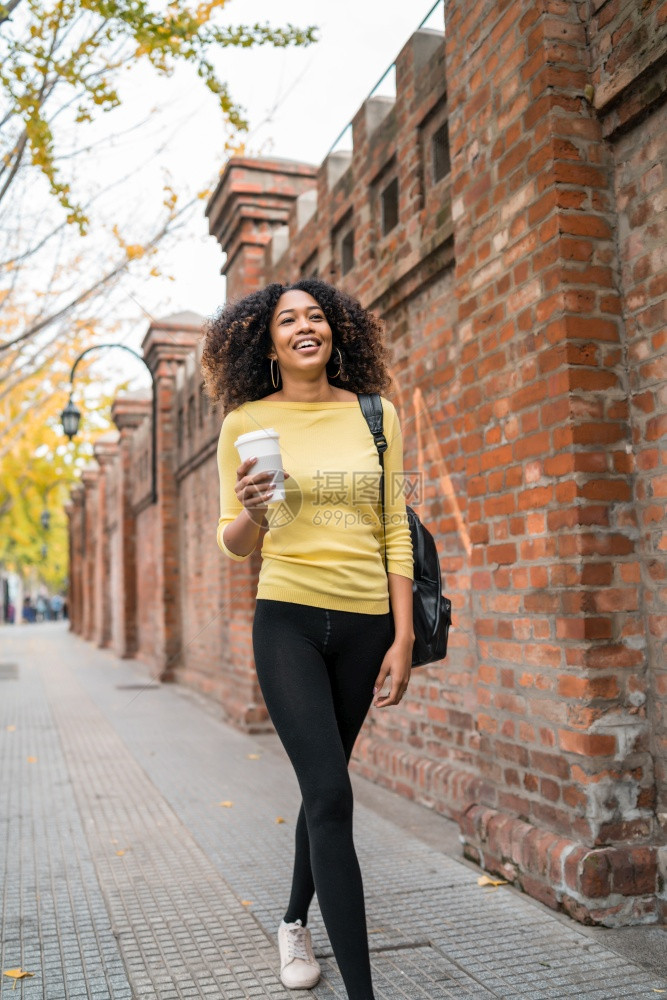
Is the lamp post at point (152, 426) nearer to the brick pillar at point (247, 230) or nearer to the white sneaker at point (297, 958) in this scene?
the brick pillar at point (247, 230)

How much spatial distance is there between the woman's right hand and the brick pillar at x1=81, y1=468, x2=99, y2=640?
24817 millimetres

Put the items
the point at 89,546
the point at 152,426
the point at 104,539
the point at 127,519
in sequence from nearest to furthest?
the point at 152,426 < the point at 127,519 < the point at 104,539 < the point at 89,546

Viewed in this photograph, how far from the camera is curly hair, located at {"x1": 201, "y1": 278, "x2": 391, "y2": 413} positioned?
282cm

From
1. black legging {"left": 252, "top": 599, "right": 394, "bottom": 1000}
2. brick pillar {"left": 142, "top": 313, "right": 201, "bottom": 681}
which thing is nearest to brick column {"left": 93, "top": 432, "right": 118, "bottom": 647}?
brick pillar {"left": 142, "top": 313, "right": 201, "bottom": 681}

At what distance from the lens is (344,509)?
2521 mm

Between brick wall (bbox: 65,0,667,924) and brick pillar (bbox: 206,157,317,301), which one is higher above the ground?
brick pillar (bbox: 206,157,317,301)

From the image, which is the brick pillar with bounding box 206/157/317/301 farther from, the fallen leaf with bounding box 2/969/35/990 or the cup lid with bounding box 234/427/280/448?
the fallen leaf with bounding box 2/969/35/990

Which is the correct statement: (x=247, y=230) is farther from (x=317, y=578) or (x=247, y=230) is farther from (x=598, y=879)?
(x=598, y=879)

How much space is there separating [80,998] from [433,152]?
169 inches

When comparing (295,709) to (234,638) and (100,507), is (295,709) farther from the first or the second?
(100,507)

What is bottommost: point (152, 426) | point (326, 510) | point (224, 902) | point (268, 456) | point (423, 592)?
point (224, 902)

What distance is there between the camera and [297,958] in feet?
9.14

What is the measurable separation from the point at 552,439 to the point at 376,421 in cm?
101

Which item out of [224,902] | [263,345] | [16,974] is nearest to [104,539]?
[224,902]
